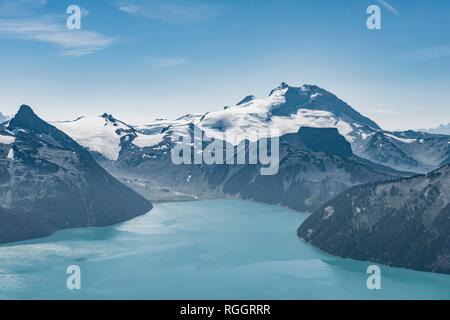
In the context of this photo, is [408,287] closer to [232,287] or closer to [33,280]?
[232,287]

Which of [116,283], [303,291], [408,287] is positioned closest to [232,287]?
[303,291]
